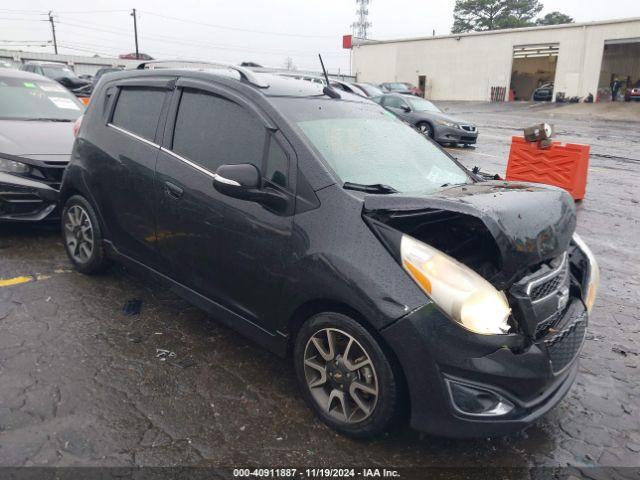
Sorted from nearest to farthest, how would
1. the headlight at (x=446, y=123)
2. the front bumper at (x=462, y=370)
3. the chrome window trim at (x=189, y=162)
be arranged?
1. the front bumper at (x=462, y=370)
2. the chrome window trim at (x=189, y=162)
3. the headlight at (x=446, y=123)

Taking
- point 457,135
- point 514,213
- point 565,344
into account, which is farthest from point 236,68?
point 457,135

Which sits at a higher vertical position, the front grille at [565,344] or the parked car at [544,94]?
the parked car at [544,94]

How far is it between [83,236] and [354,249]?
291cm

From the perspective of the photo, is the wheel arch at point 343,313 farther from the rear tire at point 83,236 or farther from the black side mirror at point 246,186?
the rear tire at point 83,236

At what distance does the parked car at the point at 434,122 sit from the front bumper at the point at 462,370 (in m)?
12.5

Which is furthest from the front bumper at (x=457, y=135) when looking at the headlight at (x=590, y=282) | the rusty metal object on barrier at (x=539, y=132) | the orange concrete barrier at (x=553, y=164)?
the headlight at (x=590, y=282)

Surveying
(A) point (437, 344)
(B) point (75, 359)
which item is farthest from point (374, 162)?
(B) point (75, 359)

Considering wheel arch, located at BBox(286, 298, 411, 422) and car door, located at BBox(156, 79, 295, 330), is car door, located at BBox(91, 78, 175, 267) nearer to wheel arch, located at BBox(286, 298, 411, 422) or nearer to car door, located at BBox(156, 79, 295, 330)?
car door, located at BBox(156, 79, 295, 330)

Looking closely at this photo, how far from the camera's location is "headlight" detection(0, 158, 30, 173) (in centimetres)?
512

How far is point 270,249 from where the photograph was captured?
278 centimetres

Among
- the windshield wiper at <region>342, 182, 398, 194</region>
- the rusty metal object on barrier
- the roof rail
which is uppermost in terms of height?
the roof rail

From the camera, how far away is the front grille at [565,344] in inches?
93.4

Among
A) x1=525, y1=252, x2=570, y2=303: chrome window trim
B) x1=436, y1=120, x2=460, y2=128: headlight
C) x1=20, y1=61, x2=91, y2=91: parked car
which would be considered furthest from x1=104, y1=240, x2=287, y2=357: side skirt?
x1=20, y1=61, x2=91, y2=91: parked car

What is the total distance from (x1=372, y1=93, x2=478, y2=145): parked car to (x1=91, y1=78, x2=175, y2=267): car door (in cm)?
1093
